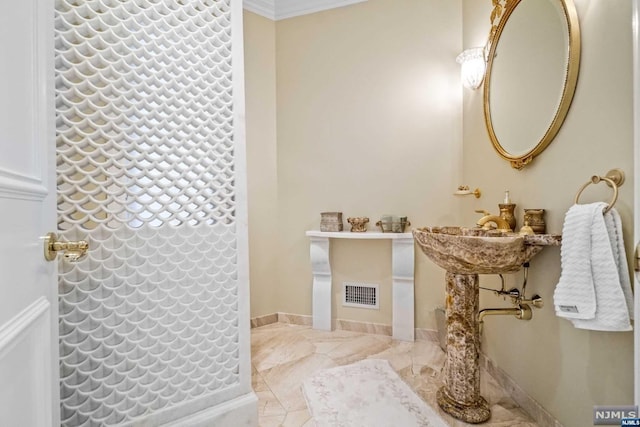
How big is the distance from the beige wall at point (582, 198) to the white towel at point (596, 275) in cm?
7

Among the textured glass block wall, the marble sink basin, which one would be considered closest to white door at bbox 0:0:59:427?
the textured glass block wall

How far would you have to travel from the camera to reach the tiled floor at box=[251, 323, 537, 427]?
172 cm

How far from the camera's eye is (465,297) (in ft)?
5.62

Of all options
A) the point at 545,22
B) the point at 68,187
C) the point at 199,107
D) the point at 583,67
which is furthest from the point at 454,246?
the point at 68,187

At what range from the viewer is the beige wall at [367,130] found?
2.69m

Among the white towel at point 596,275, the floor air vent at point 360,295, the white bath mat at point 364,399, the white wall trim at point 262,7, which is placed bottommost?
the white bath mat at point 364,399

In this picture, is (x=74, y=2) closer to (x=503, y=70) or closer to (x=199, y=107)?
(x=199, y=107)

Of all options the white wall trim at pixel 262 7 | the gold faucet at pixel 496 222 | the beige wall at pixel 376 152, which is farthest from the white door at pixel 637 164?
the white wall trim at pixel 262 7

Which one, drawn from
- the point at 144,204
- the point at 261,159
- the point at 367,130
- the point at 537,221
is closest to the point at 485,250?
the point at 537,221

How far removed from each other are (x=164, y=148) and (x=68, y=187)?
0.38 meters

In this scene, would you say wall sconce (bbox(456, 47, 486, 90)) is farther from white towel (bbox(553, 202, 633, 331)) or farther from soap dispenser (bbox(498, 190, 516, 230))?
white towel (bbox(553, 202, 633, 331))

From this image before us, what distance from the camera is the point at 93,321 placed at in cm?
128

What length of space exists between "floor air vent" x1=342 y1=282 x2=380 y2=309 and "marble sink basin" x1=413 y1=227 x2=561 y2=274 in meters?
1.33

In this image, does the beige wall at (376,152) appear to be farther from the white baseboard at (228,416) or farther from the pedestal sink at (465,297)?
the white baseboard at (228,416)
